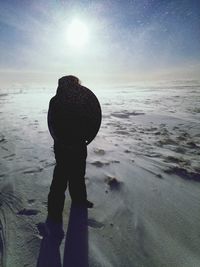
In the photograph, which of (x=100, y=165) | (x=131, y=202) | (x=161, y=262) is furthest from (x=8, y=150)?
(x=161, y=262)

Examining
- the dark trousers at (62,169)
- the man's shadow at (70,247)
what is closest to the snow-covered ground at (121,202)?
the man's shadow at (70,247)

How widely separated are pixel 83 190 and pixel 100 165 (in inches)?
66.9

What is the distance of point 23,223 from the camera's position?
9.24 ft

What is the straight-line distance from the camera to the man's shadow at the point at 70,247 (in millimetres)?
2244

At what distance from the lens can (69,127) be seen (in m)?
2.71

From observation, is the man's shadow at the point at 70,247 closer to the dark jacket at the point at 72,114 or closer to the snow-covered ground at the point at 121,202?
the snow-covered ground at the point at 121,202

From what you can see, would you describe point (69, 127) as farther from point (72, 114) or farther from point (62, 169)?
point (62, 169)

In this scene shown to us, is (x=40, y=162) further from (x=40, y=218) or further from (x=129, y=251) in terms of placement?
(x=129, y=251)

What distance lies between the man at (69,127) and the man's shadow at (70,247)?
0.88 feet

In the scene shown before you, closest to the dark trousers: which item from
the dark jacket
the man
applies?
the man

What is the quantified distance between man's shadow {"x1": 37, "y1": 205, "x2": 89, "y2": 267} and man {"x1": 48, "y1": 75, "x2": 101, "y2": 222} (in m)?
0.27

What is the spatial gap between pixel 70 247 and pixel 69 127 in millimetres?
1542

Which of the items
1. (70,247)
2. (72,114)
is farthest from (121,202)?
(72,114)

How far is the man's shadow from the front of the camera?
2244 mm
